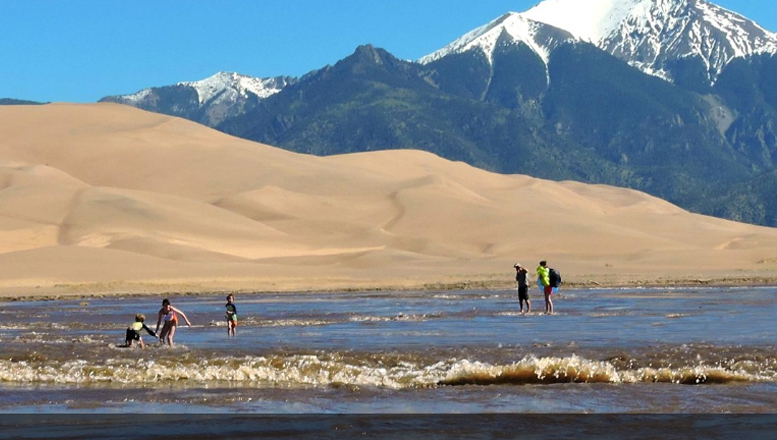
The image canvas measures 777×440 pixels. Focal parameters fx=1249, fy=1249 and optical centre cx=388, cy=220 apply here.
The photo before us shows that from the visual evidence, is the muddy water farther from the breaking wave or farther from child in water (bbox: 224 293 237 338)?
child in water (bbox: 224 293 237 338)

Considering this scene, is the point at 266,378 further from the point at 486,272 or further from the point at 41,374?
the point at 486,272

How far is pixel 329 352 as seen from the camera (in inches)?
913

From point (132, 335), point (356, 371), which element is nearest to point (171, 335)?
point (132, 335)

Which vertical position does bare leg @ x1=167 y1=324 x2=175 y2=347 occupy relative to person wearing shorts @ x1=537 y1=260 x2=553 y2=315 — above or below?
below

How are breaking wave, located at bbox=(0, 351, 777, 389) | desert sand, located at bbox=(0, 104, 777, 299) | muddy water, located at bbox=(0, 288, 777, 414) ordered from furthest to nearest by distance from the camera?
desert sand, located at bbox=(0, 104, 777, 299) → breaking wave, located at bbox=(0, 351, 777, 389) → muddy water, located at bbox=(0, 288, 777, 414)

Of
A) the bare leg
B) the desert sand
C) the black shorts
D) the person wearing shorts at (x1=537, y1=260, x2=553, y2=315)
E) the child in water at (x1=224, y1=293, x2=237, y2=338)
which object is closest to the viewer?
the black shorts

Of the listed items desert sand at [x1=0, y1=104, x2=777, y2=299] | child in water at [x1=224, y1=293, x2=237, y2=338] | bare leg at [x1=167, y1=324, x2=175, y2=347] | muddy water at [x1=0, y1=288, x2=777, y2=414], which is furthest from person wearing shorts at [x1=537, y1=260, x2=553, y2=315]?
desert sand at [x1=0, y1=104, x2=777, y2=299]

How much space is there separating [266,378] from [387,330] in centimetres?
914

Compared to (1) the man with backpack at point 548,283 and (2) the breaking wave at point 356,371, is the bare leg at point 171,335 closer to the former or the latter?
(2) the breaking wave at point 356,371

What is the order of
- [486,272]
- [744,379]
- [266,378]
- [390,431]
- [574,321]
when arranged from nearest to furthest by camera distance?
[390,431], [744,379], [266,378], [574,321], [486,272]

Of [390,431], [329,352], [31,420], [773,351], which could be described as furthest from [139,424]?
[773,351]

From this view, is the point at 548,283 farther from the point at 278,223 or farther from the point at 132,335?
the point at 278,223

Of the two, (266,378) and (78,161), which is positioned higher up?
(78,161)

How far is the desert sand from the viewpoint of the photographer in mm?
68000
